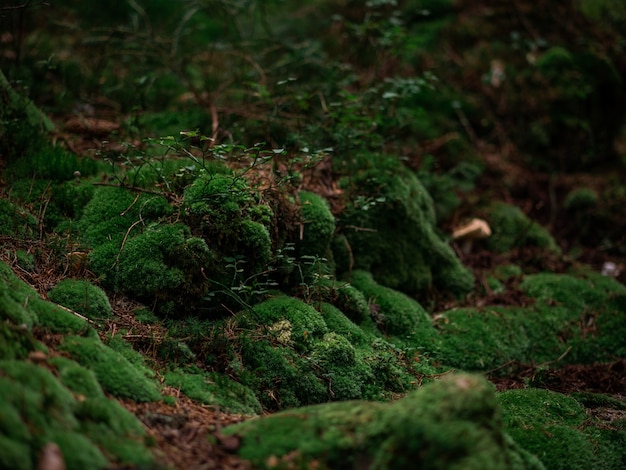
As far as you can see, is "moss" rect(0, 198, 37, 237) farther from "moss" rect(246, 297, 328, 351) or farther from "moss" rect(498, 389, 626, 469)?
"moss" rect(498, 389, 626, 469)

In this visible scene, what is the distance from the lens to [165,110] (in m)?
6.88

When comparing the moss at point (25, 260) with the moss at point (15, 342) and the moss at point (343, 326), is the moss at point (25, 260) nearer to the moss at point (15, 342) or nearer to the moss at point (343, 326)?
the moss at point (15, 342)

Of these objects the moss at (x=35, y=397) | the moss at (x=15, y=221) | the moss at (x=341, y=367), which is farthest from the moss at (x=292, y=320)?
the moss at (x=15, y=221)

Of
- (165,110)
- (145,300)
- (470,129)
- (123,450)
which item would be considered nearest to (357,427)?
(123,450)

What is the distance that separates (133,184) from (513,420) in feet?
11.7

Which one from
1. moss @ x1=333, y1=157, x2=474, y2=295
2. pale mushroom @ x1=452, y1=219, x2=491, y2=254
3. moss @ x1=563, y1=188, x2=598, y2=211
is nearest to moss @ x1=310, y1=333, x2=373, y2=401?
moss @ x1=333, y1=157, x2=474, y2=295

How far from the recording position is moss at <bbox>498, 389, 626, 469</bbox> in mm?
3682

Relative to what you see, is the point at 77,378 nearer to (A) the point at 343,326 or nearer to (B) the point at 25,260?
(B) the point at 25,260

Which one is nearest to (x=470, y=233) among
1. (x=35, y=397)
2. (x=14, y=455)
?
(x=35, y=397)

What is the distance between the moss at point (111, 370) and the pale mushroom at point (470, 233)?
4.79 m

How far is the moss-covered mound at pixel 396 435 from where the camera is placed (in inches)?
92.0

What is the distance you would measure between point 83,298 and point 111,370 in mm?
870

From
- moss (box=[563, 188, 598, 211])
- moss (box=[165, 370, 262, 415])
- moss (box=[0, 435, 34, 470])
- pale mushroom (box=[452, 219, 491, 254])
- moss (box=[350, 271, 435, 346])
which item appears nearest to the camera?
moss (box=[0, 435, 34, 470])

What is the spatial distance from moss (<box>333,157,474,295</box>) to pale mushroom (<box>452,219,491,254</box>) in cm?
60
